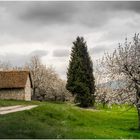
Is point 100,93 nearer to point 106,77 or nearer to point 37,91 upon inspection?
point 106,77

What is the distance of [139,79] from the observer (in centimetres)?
4084

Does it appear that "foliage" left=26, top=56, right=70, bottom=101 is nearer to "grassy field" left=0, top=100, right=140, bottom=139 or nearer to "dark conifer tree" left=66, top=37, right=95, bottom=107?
"dark conifer tree" left=66, top=37, right=95, bottom=107

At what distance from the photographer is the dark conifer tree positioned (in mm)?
101500

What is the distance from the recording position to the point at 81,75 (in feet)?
342

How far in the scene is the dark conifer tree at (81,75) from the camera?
102m

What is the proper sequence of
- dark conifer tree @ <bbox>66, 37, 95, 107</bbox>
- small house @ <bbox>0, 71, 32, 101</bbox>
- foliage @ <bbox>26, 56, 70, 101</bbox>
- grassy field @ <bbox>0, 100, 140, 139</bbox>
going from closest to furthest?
grassy field @ <bbox>0, 100, 140, 139</bbox>
small house @ <bbox>0, 71, 32, 101</bbox>
dark conifer tree @ <bbox>66, 37, 95, 107</bbox>
foliage @ <bbox>26, 56, 70, 101</bbox>

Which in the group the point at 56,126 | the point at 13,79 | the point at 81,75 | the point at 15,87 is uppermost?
the point at 81,75

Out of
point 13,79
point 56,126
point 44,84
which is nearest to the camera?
point 56,126

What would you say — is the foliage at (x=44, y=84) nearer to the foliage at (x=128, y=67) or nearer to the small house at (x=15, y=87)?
the small house at (x=15, y=87)

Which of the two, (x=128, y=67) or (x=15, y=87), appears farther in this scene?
(x=15, y=87)

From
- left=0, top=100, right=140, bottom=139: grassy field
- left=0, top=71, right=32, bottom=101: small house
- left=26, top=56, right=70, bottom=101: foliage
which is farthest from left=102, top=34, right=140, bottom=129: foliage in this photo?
left=26, top=56, right=70, bottom=101: foliage

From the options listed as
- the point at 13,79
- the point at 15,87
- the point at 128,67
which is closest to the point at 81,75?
the point at 13,79

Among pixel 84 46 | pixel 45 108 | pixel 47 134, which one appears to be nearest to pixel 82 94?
pixel 84 46

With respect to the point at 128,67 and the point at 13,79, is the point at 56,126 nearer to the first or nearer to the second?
the point at 128,67
